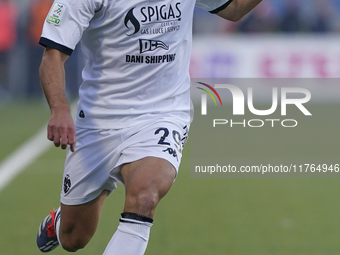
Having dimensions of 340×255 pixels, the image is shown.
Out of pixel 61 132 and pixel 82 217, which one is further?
pixel 82 217

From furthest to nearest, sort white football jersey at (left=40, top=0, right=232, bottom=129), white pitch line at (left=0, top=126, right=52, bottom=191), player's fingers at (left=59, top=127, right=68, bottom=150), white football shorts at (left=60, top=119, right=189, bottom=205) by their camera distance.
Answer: white pitch line at (left=0, top=126, right=52, bottom=191) < white football jersey at (left=40, top=0, right=232, bottom=129) < white football shorts at (left=60, top=119, right=189, bottom=205) < player's fingers at (left=59, top=127, right=68, bottom=150)

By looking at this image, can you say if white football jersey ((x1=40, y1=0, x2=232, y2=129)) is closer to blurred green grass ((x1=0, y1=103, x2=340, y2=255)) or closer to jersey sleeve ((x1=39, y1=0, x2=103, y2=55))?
jersey sleeve ((x1=39, y1=0, x2=103, y2=55))

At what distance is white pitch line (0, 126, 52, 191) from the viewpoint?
344 inches

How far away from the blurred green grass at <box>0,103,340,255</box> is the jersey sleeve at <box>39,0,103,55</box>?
7.15ft

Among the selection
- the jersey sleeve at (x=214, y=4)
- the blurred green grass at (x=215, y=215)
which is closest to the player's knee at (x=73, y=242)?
the blurred green grass at (x=215, y=215)

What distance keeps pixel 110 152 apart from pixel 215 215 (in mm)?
2638

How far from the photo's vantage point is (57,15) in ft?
13.4

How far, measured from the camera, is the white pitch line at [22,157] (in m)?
8.75

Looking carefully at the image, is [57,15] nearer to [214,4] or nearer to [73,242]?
[214,4]

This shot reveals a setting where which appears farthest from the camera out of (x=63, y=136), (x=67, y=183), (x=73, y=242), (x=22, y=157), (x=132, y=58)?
(x=22, y=157)

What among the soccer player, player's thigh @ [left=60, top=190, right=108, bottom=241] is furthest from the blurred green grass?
the soccer player

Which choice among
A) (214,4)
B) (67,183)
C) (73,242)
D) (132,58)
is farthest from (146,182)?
(214,4)

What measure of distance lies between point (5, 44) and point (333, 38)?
763 centimetres

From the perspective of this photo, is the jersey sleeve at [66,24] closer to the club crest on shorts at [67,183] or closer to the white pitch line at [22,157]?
the club crest on shorts at [67,183]
